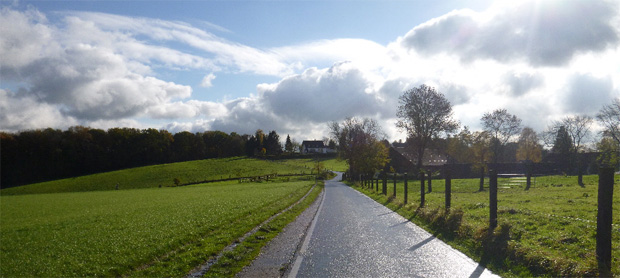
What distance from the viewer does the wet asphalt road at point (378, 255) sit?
7105 millimetres

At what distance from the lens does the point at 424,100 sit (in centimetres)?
6162

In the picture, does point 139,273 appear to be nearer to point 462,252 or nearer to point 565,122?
point 462,252

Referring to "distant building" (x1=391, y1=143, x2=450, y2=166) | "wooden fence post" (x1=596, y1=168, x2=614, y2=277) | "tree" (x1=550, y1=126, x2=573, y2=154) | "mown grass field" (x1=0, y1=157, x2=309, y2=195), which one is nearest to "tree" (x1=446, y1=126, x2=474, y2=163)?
"distant building" (x1=391, y1=143, x2=450, y2=166)

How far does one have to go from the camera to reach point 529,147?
Result: 9581cm

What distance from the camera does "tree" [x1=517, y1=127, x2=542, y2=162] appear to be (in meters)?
92.6

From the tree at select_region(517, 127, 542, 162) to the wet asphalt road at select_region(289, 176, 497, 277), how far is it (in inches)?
3620

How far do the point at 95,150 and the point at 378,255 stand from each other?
123100mm

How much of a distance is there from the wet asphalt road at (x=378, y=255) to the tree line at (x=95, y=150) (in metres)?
114

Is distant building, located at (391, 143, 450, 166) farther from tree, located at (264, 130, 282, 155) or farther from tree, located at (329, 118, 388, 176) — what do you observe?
tree, located at (264, 130, 282, 155)

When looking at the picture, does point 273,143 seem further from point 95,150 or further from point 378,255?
point 378,255

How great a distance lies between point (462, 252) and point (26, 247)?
12965mm

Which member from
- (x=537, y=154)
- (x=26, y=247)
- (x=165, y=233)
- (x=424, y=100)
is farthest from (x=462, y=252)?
(x=537, y=154)

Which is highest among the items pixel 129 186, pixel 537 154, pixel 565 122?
pixel 565 122

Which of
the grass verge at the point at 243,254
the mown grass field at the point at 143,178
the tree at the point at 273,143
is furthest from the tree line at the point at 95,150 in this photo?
the grass verge at the point at 243,254
